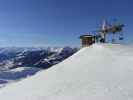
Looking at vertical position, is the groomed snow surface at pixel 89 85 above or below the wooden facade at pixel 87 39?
below

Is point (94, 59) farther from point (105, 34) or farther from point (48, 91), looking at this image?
point (105, 34)

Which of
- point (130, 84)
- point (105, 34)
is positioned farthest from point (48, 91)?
point (105, 34)

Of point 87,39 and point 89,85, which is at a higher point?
point 87,39

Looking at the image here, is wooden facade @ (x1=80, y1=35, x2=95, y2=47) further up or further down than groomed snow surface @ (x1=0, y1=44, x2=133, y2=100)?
further up

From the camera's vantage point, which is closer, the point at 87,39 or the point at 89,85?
the point at 89,85

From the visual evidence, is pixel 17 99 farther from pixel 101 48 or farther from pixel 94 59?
pixel 101 48

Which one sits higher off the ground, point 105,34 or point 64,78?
point 105,34

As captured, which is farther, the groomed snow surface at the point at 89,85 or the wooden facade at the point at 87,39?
the wooden facade at the point at 87,39

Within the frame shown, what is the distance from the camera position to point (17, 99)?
14.6 m

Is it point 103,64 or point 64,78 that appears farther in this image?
point 103,64

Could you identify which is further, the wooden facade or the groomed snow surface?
the wooden facade

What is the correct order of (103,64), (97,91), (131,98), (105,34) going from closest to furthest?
1. (131,98)
2. (97,91)
3. (103,64)
4. (105,34)

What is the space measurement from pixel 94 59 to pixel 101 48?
6.96 meters

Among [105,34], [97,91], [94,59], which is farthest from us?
[105,34]
